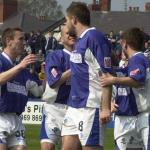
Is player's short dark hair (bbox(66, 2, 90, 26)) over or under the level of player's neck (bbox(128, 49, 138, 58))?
over

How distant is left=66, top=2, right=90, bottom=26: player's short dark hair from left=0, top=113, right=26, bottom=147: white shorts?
1.59 metres

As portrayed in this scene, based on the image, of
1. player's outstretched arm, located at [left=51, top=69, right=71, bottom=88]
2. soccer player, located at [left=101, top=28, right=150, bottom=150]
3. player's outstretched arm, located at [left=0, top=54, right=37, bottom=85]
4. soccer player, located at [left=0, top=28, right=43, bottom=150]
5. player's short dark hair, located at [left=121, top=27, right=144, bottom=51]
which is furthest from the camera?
player's outstretched arm, located at [left=51, top=69, right=71, bottom=88]

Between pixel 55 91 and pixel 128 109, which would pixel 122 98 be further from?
pixel 55 91

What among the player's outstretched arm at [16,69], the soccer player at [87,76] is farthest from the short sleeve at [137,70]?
the player's outstretched arm at [16,69]

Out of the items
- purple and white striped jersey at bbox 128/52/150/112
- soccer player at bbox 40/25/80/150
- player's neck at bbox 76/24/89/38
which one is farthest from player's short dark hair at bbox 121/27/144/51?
player's neck at bbox 76/24/89/38

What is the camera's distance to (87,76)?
24.7 ft

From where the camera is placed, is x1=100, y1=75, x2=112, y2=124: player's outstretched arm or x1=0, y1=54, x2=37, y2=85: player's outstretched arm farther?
x1=0, y1=54, x2=37, y2=85: player's outstretched arm

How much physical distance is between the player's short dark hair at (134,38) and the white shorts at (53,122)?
139cm

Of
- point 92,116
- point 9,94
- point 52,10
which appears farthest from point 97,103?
point 52,10

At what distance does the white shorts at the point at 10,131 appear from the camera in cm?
823

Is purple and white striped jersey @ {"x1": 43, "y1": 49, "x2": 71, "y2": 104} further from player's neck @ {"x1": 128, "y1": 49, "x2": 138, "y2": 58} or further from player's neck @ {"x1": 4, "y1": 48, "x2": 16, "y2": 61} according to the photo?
player's neck @ {"x1": 128, "y1": 49, "x2": 138, "y2": 58}

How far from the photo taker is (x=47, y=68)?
925 centimetres

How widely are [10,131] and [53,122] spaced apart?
4.28 ft

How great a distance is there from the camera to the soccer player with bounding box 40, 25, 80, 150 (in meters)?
9.06
